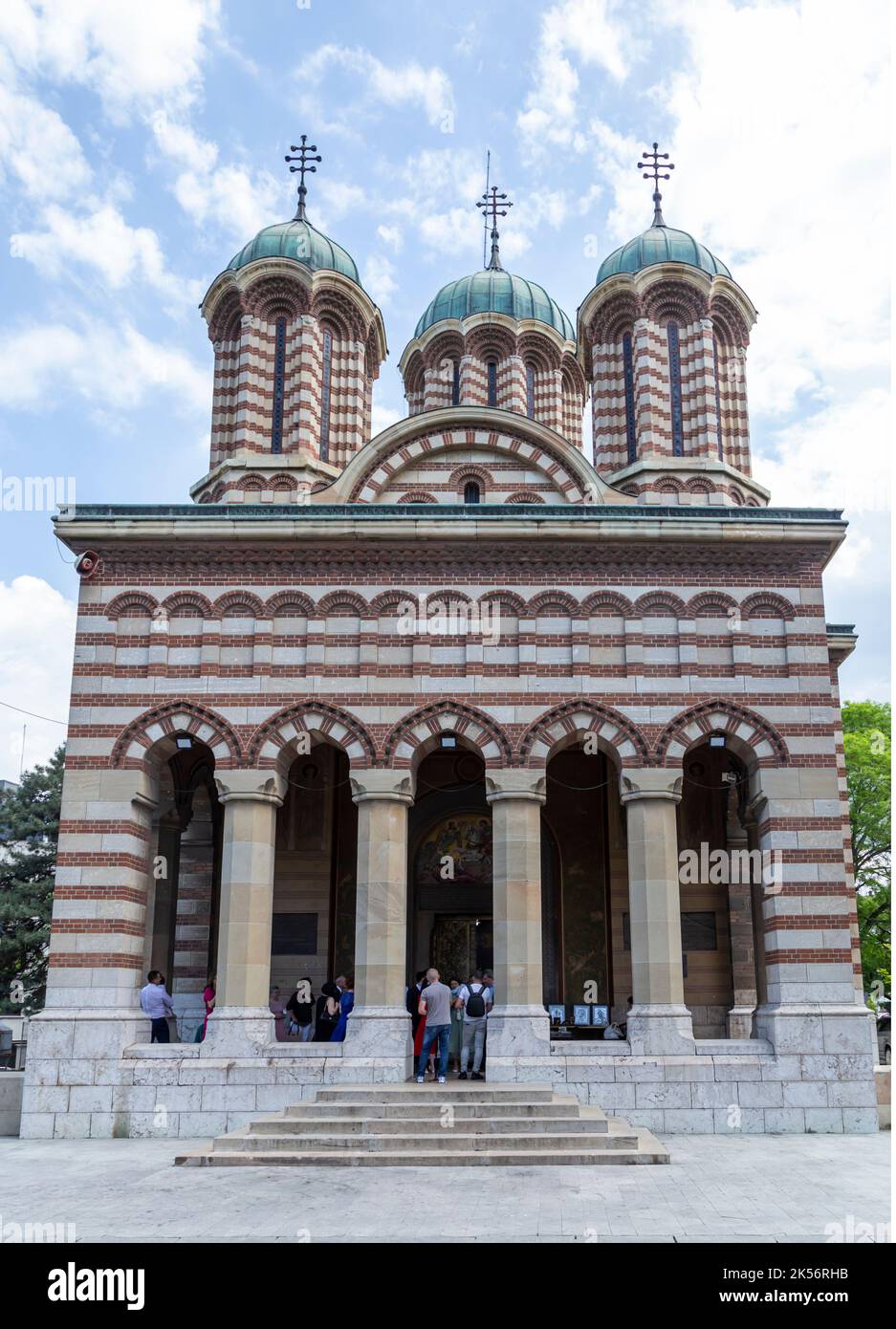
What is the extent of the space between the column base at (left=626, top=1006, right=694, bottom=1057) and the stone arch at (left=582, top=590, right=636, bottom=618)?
624cm

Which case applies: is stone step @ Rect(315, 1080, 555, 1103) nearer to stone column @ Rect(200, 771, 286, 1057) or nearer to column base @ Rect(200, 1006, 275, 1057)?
column base @ Rect(200, 1006, 275, 1057)

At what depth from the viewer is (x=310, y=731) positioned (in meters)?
18.6

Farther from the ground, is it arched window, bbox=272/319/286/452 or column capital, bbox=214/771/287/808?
arched window, bbox=272/319/286/452

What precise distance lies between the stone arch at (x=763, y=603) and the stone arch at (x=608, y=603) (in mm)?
1911

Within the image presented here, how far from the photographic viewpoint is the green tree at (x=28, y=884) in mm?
35812

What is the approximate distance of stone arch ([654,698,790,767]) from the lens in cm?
1831

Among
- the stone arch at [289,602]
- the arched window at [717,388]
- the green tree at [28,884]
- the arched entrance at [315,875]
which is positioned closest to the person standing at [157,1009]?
the arched entrance at [315,875]

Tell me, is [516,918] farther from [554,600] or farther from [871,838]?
[871,838]

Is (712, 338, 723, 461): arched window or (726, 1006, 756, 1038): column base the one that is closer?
(726, 1006, 756, 1038): column base

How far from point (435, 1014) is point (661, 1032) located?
338cm

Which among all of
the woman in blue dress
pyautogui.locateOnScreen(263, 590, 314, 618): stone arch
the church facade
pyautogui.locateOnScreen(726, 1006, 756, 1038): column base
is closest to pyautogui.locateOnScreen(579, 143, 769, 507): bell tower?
the church facade

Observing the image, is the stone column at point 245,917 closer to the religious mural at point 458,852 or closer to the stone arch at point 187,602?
the stone arch at point 187,602

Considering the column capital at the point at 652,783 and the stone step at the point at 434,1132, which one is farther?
the column capital at the point at 652,783
